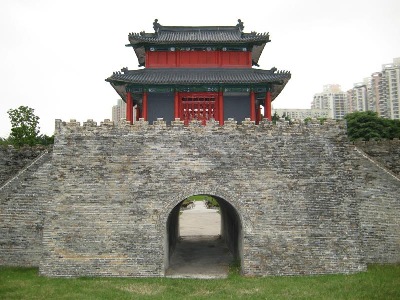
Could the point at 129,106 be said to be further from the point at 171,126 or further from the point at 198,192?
the point at 198,192

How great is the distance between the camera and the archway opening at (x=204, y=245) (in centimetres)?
1328

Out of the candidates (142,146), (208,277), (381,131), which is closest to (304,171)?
(208,277)

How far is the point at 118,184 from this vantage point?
40.4ft

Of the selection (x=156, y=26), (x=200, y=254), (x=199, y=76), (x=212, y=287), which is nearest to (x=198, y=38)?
(x=156, y=26)

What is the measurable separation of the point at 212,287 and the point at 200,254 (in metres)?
5.52

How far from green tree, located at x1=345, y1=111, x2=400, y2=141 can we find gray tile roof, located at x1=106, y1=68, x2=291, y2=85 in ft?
81.2

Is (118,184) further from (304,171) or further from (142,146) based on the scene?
(304,171)

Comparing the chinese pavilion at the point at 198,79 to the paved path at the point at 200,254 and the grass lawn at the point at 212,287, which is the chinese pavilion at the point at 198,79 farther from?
the grass lawn at the point at 212,287

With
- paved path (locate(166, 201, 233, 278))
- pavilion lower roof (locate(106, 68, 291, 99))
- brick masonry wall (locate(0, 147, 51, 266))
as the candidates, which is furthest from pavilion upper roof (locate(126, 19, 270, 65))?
paved path (locate(166, 201, 233, 278))

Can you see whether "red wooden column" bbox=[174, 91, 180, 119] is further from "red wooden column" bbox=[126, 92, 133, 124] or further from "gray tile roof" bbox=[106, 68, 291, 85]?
"red wooden column" bbox=[126, 92, 133, 124]

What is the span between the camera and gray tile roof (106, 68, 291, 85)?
48.8 feet

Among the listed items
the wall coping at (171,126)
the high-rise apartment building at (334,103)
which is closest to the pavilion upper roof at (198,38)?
the wall coping at (171,126)

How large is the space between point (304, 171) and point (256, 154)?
171 cm

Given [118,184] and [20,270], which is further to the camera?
[20,270]
